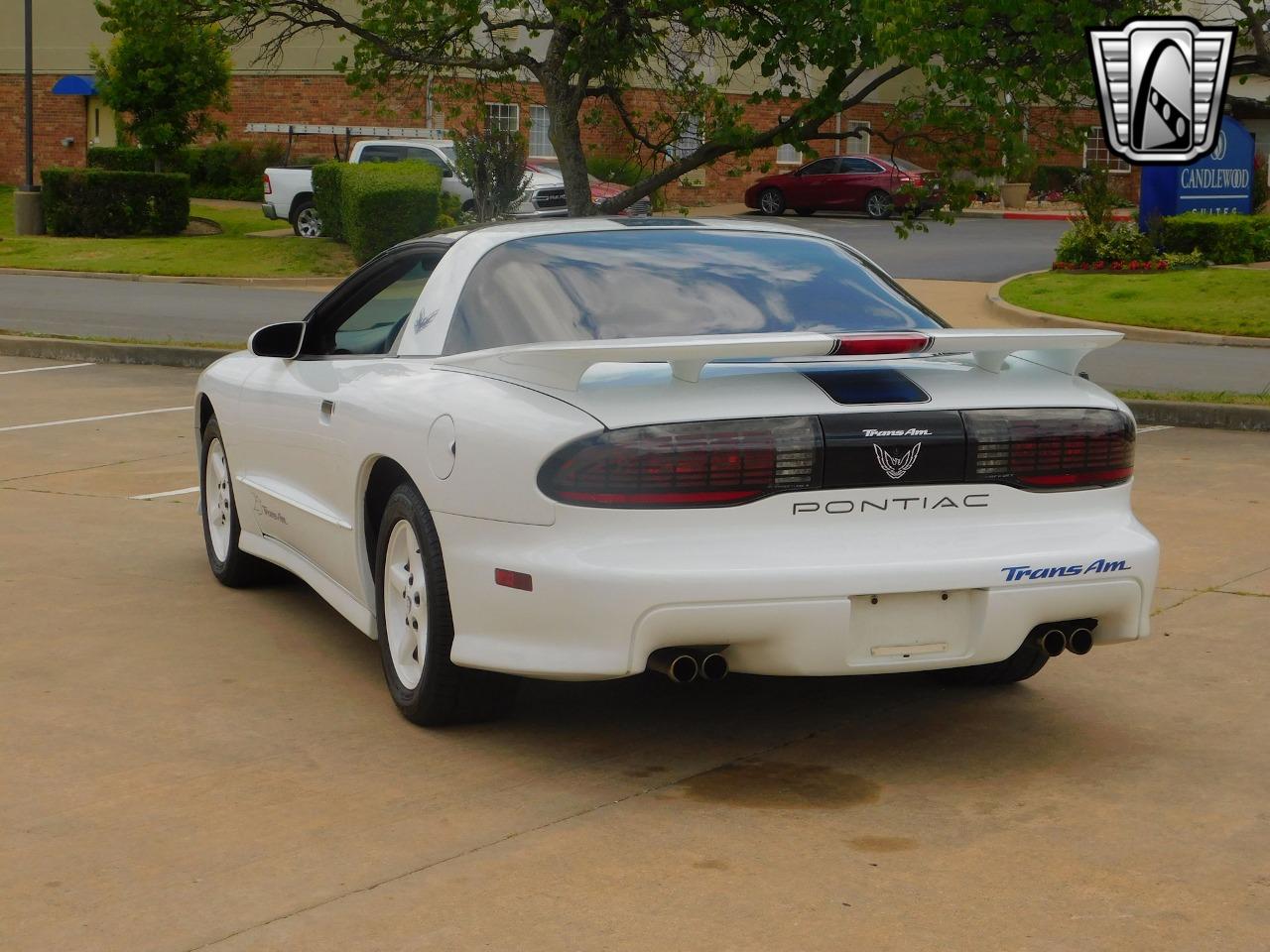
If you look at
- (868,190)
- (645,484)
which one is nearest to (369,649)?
(645,484)

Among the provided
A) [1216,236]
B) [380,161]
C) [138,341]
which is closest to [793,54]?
[138,341]

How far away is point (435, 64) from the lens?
1659 centimetres

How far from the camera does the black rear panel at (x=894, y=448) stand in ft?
15.7

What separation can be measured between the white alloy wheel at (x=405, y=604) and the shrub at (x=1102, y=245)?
21.3 metres

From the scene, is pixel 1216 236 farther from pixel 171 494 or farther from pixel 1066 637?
pixel 1066 637

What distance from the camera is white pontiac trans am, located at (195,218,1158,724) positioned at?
4.71 m

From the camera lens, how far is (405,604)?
18.1ft

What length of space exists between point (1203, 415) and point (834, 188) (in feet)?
105

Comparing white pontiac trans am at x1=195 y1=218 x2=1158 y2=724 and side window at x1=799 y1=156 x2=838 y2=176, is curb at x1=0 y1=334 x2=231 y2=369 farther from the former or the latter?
side window at x1=799 y1=156 x2=838 y2=176

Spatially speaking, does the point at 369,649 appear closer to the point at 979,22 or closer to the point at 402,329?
the point at 402,329

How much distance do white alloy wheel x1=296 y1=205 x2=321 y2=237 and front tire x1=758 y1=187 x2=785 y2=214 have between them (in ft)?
A: 52.6

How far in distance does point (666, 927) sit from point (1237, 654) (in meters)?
3.19
